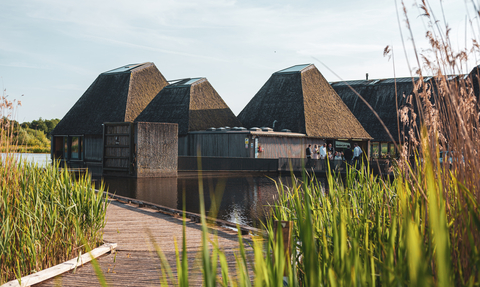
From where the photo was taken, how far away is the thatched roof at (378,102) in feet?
121

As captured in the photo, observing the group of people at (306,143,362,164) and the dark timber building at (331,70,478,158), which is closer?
the group of people at (306,143,362,164)

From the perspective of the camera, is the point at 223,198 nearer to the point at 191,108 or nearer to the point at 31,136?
the point at 31,136

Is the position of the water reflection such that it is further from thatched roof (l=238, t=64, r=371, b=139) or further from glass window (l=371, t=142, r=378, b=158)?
glass window (l=371, t=142, r=378, b=158)

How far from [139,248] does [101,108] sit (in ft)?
108

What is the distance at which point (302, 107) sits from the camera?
106 feet

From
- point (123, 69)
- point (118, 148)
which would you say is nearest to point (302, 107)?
point (118, 148)

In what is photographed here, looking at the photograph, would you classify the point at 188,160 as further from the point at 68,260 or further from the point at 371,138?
the point at 371,138

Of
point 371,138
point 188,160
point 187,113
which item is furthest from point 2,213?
point 371,138

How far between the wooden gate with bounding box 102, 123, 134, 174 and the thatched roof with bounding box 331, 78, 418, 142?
2381 centimetres

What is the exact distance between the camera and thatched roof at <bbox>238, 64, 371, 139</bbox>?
32188 millimetres

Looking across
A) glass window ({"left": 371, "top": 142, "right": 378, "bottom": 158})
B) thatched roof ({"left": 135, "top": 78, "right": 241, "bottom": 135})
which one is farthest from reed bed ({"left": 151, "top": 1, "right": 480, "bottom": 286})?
glass window ({"left": 371, "top": 142, "right": 378, "bottom": 158})

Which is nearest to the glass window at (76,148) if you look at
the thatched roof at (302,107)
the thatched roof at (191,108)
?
the thatched roof at (191,108)

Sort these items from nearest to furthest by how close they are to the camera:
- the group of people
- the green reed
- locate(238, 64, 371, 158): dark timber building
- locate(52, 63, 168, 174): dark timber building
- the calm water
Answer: the green reed
the calm water
the group of people
locate(238, 64, 371, 158): dark timber building
locate(52, 63, 168, 174): dark timber building

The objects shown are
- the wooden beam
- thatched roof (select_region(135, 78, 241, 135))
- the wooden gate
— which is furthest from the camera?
thatched roof (select_region(135, 78, 241, 135))
